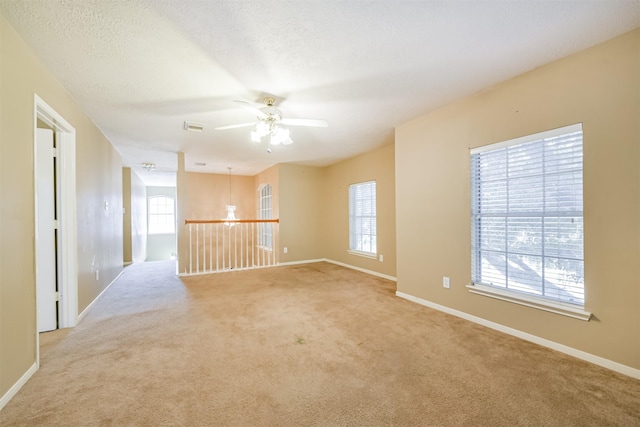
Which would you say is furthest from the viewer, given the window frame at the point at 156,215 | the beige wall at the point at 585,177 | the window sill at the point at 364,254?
the window frame at the point at 156,215

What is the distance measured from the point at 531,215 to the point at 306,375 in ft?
7.67

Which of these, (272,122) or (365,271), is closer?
(272,122)

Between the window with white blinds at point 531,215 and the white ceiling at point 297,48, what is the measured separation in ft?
2.40

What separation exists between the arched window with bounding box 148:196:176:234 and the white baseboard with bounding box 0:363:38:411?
9.04 meters

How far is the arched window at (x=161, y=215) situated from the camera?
9.86 metres

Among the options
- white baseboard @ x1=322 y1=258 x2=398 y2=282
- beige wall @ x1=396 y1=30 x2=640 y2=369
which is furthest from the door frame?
white baseboard @ x1=322 y1=258 x2=398 y2=282

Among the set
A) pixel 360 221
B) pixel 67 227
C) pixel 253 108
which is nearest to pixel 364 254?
pixel 360 221

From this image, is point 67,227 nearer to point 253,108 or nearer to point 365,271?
point 253,108

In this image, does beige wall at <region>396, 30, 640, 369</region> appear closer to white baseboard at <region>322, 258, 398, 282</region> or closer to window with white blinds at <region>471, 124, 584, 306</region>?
window with white blinds at <region>471, 124, 584, 306</region>

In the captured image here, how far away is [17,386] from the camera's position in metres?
1.67

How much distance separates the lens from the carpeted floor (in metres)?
1.46

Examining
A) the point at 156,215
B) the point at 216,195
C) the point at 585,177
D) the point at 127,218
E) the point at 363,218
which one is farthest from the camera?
the point at 156,215

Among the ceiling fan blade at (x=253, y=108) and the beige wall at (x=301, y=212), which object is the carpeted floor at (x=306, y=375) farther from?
the beige wall at (x=301, y=212)

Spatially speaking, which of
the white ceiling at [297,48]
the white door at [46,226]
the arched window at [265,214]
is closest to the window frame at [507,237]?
the white ceiling at [297,48]
